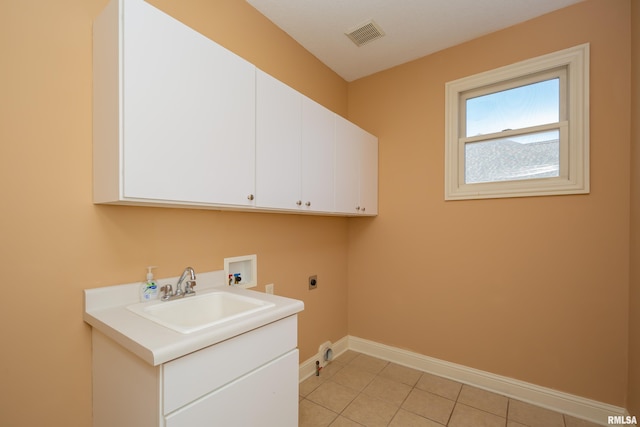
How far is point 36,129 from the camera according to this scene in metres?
1.05

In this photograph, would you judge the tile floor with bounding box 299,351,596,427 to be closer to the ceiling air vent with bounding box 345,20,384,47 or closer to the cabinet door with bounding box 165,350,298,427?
the cabinet door with bounding box 165,350,298,427

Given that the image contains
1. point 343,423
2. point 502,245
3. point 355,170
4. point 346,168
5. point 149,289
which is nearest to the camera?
point 149,289

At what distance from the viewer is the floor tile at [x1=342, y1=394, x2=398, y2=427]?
177 centimetres

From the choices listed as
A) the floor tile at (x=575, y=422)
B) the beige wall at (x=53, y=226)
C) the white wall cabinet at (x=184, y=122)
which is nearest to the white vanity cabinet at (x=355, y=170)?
the white wall cabinet at (x=184, y=122)

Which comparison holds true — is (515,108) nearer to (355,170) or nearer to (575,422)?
(355,170)

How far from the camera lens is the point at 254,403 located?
1.11m

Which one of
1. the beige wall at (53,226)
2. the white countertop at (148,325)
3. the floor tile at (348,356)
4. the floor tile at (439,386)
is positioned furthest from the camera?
the floor tile at (348,356)

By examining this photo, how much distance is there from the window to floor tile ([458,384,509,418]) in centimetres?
148

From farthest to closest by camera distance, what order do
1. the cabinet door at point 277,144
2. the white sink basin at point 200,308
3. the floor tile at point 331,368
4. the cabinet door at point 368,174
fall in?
the cabinet door at point 368,174 < the floor tile at point 331,368 < the cabinet door at point 277,144 < the white sink basin at point 200,308

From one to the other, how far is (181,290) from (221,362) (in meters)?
0.55

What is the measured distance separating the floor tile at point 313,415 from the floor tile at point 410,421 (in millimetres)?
388

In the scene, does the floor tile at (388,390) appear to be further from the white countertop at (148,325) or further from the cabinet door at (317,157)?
the cabinet door at (317,157)

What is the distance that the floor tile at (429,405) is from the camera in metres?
1.82

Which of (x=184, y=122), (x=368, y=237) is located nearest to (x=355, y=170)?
(x=368, y=237)
